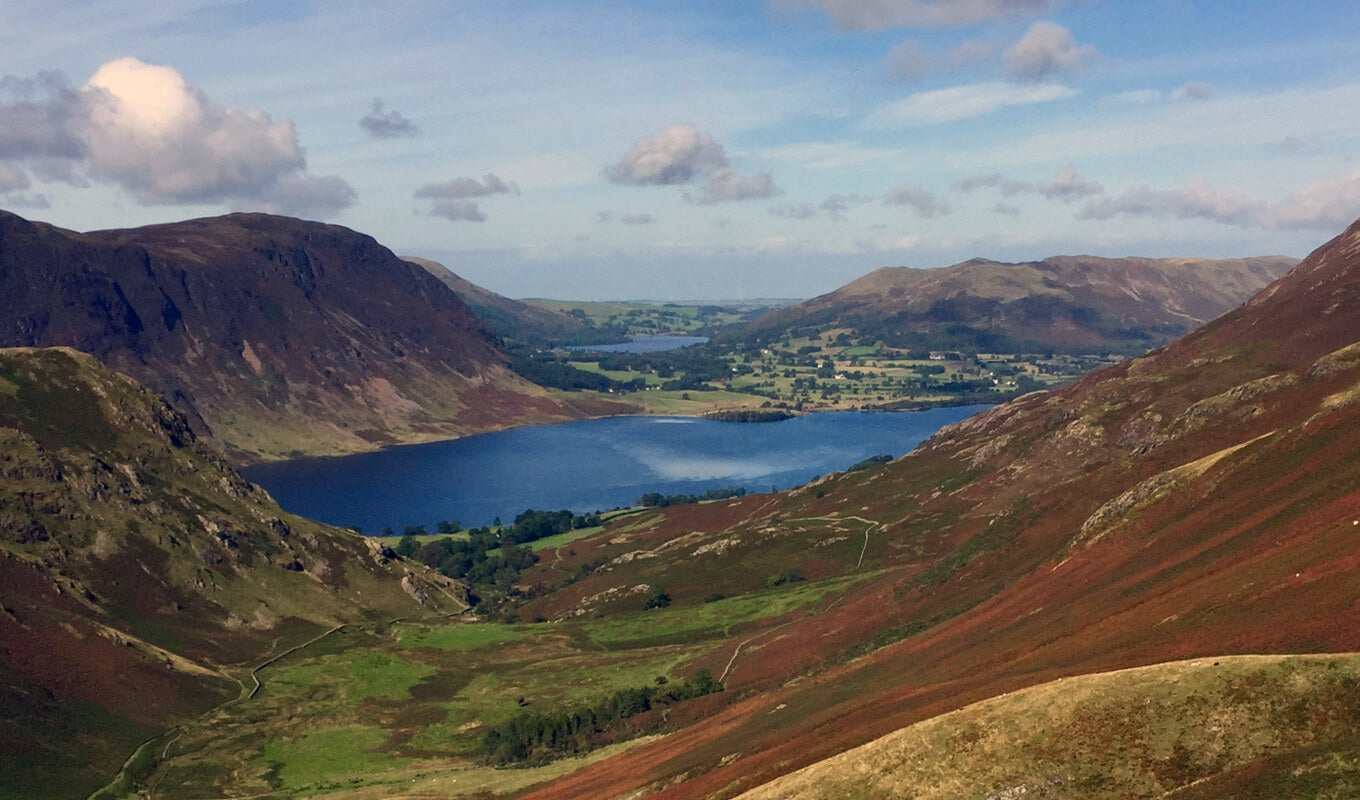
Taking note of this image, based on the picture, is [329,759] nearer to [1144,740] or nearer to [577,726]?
[577,726]

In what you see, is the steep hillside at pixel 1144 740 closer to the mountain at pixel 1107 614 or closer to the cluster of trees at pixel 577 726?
the mountain at pixel 1107 614

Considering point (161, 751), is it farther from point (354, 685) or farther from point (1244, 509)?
point (1244, 509)

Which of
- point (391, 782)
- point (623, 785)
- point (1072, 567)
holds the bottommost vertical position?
point (391, 782)

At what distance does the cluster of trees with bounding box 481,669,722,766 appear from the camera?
15062cm

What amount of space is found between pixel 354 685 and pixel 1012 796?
154m

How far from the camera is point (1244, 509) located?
11406 centimetres

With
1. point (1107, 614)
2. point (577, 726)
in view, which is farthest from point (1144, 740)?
point (577, 726)

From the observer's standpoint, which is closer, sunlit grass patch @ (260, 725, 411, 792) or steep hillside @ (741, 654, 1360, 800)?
steep hillside @ (741, 654, 1360, 800)

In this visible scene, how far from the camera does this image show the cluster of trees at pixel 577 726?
150625mm

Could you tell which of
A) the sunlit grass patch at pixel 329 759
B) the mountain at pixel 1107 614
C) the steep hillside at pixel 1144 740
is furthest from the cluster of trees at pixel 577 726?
the steep hillside at pixel 1144 740

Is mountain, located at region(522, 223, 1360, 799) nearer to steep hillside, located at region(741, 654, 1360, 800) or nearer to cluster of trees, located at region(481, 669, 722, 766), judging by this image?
steep hillside, located at region(741, 654, 1360, 800)

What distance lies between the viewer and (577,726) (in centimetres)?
15900

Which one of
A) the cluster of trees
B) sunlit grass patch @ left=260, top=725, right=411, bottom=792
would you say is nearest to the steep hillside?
the cluster of trees

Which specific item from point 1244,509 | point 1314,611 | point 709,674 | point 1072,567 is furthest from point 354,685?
point 1314,611
